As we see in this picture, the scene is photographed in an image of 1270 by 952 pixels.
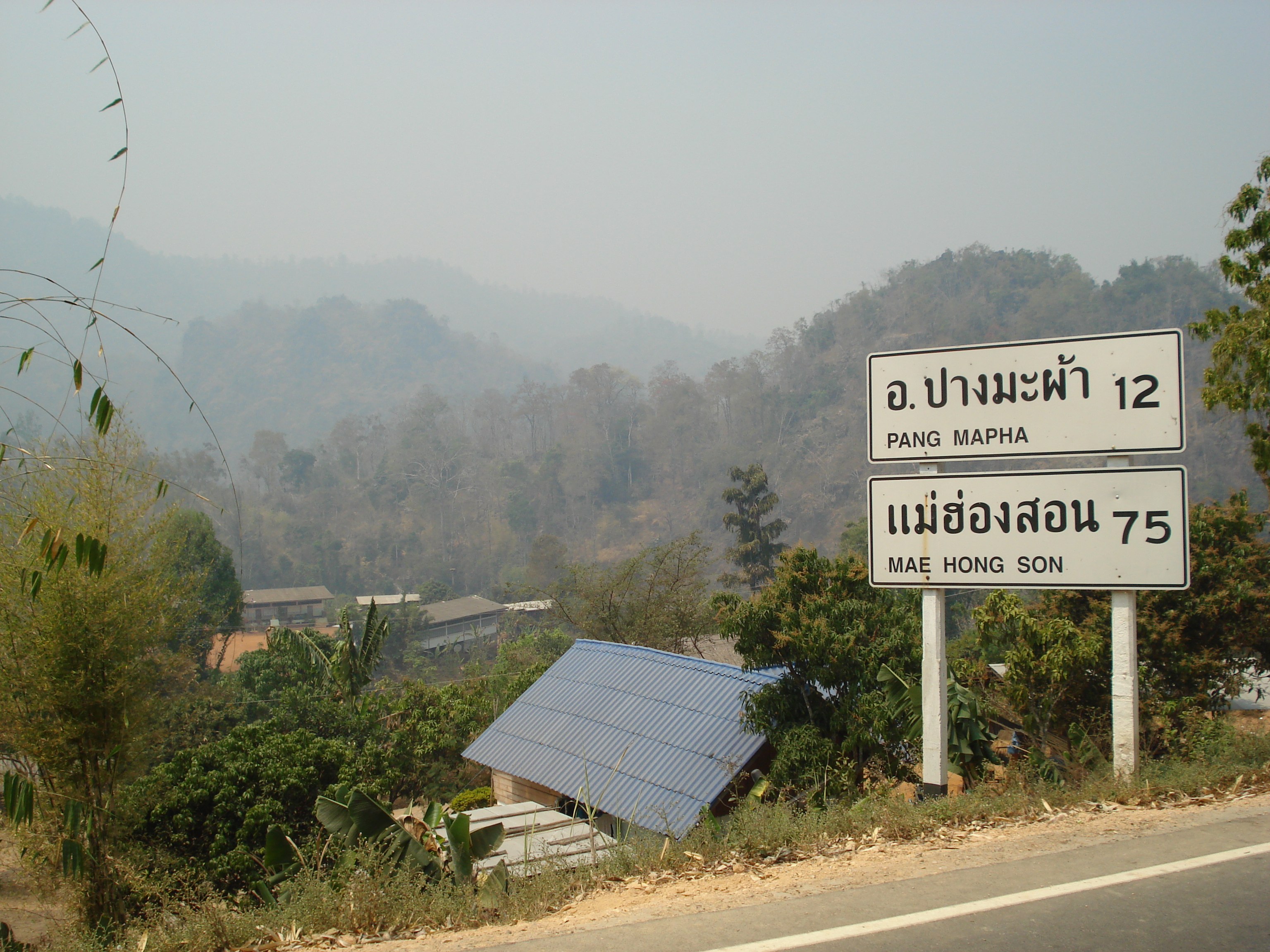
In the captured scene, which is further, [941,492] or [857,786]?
[857,786]

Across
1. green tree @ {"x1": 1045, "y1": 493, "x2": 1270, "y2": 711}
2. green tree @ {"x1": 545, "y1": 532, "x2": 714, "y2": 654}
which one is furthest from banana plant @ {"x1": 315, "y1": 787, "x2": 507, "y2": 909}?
green tree @ {"x1": 545, "y1": 532, "x2": 714, "y2": 654}

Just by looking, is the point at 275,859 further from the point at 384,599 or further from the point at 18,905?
the point at 384,599

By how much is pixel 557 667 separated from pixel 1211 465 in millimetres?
90094

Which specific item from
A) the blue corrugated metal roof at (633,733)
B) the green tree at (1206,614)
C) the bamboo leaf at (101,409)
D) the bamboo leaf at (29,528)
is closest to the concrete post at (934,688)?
the bamboo leaf at (101,409)

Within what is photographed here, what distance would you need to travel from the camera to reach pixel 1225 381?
13.2 meters

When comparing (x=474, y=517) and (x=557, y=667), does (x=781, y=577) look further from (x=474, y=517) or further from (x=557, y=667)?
(x=474, y=517)

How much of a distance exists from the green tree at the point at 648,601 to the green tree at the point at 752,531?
14.9m

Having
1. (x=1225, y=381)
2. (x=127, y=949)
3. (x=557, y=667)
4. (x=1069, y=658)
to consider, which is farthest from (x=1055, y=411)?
(x=557, y=667)

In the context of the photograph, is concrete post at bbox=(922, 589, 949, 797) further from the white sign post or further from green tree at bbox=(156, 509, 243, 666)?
green tree at bbox=(156, 509, 243, 666)

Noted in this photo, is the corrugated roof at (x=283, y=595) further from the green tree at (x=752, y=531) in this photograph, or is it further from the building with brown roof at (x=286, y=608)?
the green tree at (x=752, y=531)

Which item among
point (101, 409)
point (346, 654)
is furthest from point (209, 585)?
point (101, 409)

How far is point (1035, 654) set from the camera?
34.1ft

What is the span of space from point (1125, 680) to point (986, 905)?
292cm

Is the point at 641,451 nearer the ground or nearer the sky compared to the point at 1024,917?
nearer the sky
